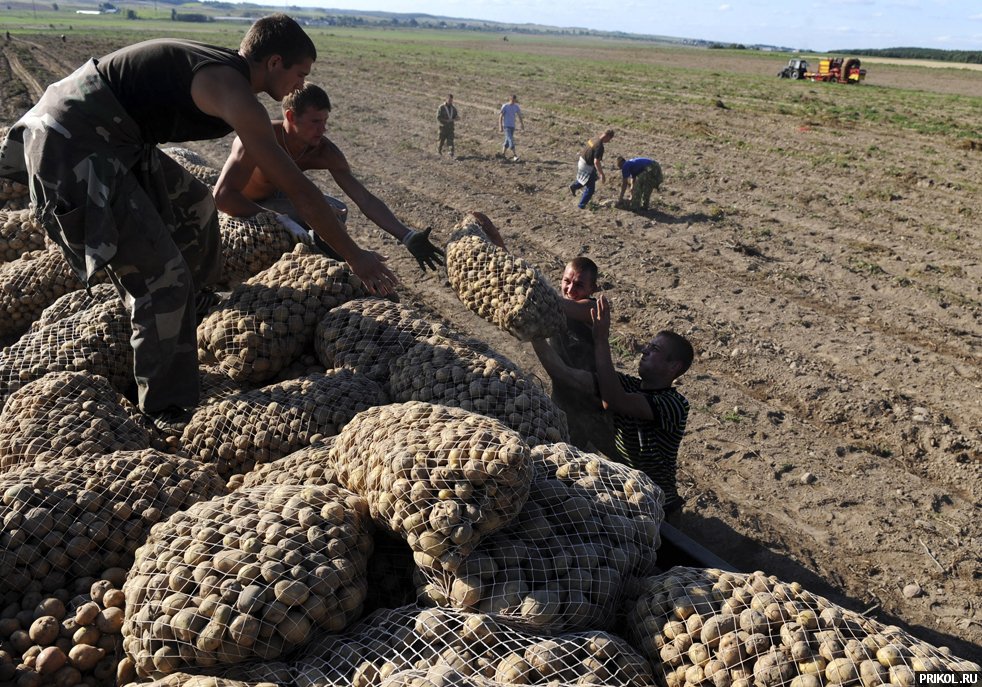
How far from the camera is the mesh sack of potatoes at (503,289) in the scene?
3387mm

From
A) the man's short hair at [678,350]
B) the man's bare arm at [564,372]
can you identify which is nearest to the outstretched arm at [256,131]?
the man's bare arm at [564,372]

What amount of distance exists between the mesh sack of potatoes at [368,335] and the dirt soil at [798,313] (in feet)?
7.43

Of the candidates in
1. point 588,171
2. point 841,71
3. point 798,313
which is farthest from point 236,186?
point 841,71

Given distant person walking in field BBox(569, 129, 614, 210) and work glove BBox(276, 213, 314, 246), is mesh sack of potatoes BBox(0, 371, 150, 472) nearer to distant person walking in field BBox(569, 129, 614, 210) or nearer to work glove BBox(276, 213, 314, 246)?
work glove BBox(276, 213, 314, 246)

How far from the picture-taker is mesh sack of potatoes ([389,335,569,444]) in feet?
8.55

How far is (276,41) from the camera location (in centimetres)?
271

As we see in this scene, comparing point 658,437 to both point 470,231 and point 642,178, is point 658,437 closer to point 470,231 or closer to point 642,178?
point 470,231

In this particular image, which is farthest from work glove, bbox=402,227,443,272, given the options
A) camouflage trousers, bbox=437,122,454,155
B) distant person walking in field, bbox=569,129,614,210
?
camouflage trousers, bbox=437,122,454,155

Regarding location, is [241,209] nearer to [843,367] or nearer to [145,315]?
[145,315]

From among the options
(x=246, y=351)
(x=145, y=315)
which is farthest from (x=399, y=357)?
(x=145, y=315)

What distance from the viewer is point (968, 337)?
6965 millimetres

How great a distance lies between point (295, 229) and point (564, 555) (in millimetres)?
2577

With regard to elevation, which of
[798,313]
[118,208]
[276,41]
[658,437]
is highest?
[276,41]

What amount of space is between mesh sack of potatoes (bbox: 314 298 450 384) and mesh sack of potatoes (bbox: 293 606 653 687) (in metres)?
1.29
